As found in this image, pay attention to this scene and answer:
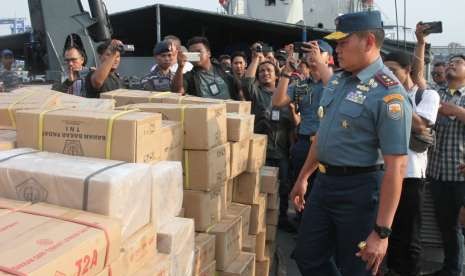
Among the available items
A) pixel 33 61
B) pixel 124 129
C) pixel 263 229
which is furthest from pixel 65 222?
pixel 33 61

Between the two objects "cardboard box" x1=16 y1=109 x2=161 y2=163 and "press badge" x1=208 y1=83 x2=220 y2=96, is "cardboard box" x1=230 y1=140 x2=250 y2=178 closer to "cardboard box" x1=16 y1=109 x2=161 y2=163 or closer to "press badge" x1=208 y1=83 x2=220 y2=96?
"cardboard box" x1=16 y1=109 x2=161 y2=163

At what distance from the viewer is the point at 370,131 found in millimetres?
2352

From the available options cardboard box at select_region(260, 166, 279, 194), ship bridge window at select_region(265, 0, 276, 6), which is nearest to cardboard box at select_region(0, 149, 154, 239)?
cardboard box at select_region(260, 166, 279, 194)

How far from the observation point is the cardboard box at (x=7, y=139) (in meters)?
2.14

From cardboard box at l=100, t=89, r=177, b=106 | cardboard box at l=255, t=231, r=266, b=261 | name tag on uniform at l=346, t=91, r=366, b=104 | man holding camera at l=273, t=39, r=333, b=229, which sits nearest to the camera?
name tag on uniform at l=346, t=91, r=366, b=104

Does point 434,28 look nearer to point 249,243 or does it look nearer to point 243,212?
point 243,212

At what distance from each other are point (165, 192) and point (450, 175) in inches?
96.3

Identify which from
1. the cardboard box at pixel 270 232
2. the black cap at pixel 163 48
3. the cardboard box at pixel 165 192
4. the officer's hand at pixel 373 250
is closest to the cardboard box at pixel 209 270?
the cardboard box at pixel 165 192

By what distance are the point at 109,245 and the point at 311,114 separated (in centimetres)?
288

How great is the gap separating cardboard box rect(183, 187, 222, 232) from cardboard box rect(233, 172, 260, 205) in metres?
0.57

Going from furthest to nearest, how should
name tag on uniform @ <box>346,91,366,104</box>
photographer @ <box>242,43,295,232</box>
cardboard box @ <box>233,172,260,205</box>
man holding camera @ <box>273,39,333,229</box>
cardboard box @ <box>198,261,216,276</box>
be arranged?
photographer @ <box>242,43,295,232</box>
man holding camera @ <box>273,39,333,229</box>
cardboard box @ <box>233,172,260,205</box>
cardboard box @ <box>198,261,216,276</box>
name tag on uniform @ <box>346,91,366,104</box>

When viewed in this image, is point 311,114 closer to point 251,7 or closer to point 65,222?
point 65,222

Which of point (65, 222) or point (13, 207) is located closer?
point (65, 222)

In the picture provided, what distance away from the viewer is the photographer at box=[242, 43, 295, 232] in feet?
15.3
